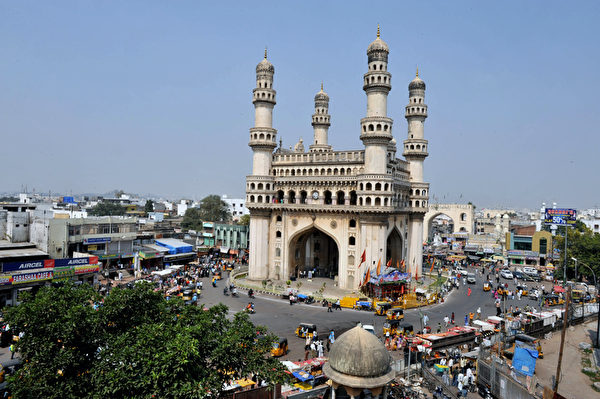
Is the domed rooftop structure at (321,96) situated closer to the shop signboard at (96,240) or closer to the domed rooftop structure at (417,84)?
the domed rooftop structure at (417,84)

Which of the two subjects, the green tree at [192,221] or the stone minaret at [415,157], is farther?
the green tree at [192,221]

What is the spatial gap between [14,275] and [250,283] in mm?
21446

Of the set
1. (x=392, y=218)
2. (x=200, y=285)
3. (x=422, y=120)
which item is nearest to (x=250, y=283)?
(x=200, y=285)

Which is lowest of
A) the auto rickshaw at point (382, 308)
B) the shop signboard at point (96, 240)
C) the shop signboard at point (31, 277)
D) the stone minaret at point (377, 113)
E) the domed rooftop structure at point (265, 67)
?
the auto rickshaw at point (382, 308)

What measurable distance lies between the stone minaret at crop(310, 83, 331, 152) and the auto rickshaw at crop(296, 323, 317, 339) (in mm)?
34160

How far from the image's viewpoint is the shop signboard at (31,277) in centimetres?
3347

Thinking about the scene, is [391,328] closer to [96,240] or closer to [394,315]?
[394,315]

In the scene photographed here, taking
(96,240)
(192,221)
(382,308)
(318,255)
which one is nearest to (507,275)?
(318,255)

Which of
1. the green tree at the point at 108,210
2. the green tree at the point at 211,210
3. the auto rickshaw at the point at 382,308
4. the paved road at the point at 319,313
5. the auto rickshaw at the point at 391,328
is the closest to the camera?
the auto rickshaw at the point at 391,328

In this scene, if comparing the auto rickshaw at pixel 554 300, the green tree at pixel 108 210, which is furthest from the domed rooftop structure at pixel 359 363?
the green tree at pixel 108 210

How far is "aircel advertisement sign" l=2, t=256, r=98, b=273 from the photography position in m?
34.8

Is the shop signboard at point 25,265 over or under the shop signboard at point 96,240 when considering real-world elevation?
under

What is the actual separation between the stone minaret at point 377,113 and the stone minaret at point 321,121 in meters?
17.0

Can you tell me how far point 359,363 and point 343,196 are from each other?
34690 mm
